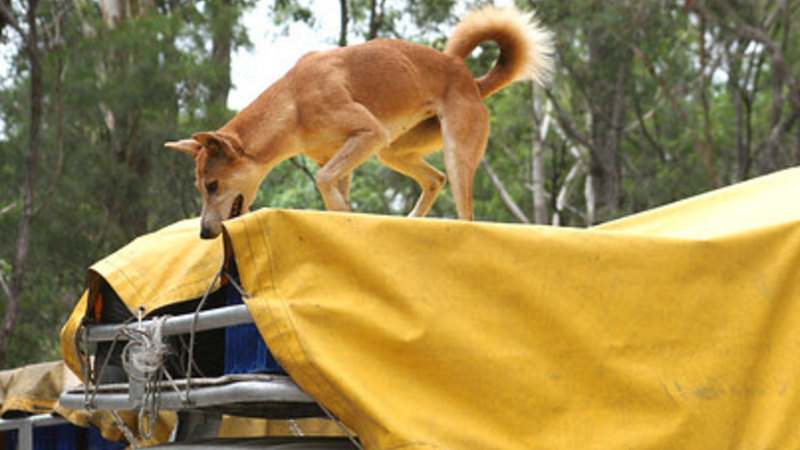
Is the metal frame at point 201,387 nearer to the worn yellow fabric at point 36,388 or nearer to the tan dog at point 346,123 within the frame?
the tan dog at point 346,123

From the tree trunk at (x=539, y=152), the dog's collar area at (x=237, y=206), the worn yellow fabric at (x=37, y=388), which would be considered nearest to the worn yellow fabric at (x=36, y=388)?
the worn yellow fabric at (x=37, y=388)

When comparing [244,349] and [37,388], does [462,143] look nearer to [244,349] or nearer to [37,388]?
[244,349]

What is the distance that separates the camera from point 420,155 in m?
4.88

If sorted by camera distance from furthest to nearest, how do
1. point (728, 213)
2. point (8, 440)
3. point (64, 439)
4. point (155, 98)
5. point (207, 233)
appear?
point (155, 98), point (8, 440), point (64, 439), point (207, 233), point (728, 213)

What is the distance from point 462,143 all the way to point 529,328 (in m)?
2.00

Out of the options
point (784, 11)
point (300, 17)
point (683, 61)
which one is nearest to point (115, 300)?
point (300, 17)

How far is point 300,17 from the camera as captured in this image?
1744cm

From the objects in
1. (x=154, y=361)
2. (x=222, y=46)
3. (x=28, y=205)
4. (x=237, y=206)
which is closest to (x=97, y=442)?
(x=237, y=206)

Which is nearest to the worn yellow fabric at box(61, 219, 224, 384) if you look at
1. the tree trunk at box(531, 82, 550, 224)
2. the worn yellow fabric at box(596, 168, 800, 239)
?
the worn yellow fabric at box(596, 168, 800, 239)

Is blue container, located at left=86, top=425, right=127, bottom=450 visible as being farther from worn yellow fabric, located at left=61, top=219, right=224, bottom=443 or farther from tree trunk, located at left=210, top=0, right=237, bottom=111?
tree trunk, located at left=210, top=0, right=237, bottom=111

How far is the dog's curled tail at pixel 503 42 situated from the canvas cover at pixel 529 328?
7.67 feet

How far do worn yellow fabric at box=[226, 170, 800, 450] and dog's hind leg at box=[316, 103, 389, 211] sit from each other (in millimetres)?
1621

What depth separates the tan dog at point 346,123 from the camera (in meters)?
4.05

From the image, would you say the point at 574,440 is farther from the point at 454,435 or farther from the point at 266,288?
the point at 266,288
